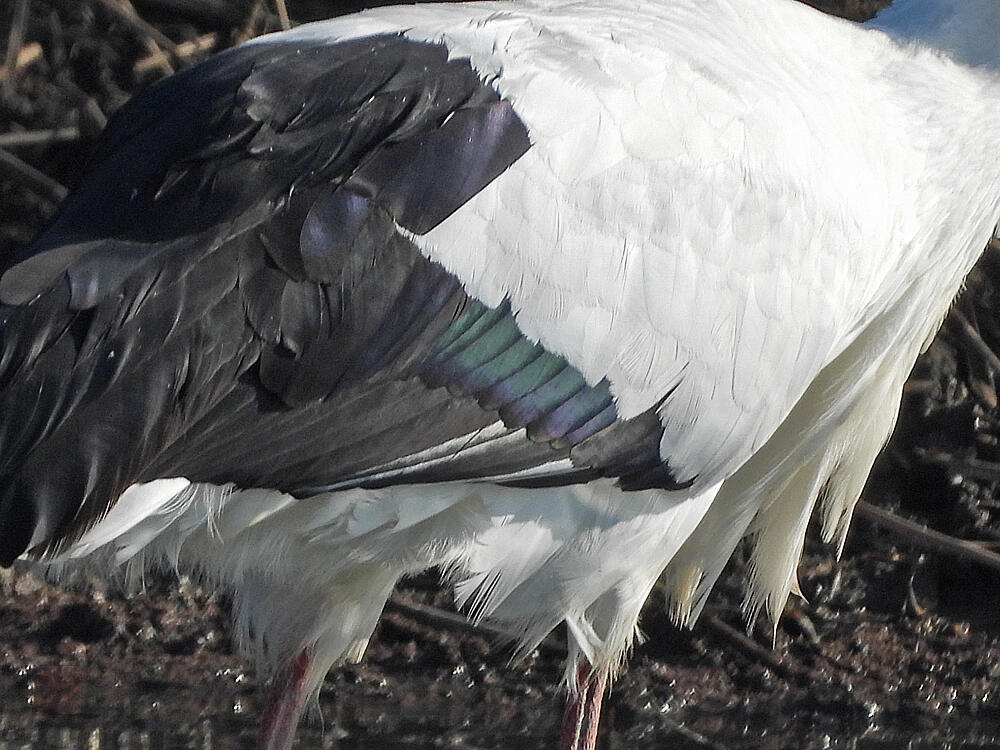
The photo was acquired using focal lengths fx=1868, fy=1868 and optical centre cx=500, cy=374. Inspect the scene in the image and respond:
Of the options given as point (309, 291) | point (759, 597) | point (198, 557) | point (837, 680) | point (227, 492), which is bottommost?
point (837, 680)

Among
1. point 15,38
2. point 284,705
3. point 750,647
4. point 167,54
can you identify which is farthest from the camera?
point 167,54

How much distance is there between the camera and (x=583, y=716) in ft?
13.1

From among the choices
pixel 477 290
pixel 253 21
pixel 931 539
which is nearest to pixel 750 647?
pixel 931 539

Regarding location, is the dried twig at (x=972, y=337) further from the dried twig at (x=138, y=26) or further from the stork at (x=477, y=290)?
the dried twig at (x=138, y=26)

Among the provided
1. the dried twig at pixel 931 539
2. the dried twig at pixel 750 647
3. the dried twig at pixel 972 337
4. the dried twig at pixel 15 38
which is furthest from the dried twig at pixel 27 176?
the dried twig at pixel 972 337

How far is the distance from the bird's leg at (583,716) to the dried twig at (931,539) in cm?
143

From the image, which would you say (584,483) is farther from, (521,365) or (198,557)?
(198,557)

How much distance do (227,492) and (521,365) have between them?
54 centimetres

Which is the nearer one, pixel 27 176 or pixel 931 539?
pixel 931 539

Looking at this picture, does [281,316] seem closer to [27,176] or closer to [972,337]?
[27,176]

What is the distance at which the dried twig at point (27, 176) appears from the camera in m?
5.42

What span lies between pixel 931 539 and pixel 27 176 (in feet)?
9.09

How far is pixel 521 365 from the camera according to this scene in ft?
10.4

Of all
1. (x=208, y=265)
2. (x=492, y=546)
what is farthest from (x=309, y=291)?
(x=492, y=546)
